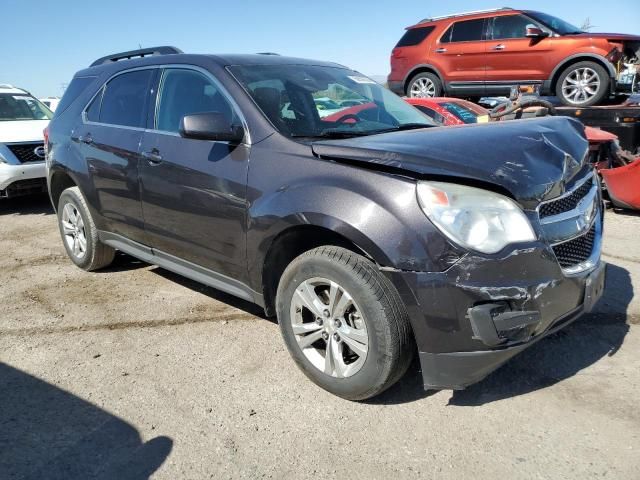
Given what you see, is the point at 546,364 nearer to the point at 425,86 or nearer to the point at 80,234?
the point at 80,234

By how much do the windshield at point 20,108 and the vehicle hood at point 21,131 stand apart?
0.39 meters

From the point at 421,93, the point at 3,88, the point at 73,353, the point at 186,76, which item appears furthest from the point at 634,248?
the point at 3,88

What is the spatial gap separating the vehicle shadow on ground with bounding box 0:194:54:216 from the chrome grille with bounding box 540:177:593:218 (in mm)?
7354

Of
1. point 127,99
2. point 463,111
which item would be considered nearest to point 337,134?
point 127,99

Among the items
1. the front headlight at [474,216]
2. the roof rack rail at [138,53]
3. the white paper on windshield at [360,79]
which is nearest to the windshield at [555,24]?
the white paper on windshield at [360,79]

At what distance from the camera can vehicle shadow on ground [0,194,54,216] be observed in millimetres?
8227

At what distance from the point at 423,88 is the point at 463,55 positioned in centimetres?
112

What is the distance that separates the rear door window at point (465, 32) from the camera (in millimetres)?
10141

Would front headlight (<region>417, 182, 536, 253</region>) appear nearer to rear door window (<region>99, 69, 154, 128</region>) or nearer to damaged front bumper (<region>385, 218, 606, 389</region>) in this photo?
damaged front bumper (<region>385, 218, 606, 389</region>)

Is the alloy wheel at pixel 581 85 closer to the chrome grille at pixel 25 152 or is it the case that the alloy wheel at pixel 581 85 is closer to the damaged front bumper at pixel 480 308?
the damaged front bumper at pixel 480 308

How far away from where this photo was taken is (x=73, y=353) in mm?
3535

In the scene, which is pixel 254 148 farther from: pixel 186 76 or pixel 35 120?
pixel 35 120

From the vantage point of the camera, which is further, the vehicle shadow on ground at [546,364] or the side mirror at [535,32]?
the side mirror at [535,32]

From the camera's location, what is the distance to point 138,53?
4.96 metres
